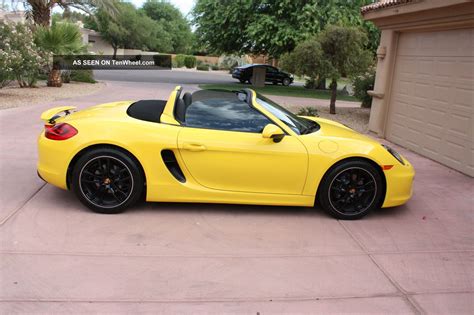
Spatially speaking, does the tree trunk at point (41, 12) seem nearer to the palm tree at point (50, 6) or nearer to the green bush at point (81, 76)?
the palm tree at point (50, 6)

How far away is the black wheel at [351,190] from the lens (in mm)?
4852

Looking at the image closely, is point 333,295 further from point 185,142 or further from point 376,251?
point 185,142

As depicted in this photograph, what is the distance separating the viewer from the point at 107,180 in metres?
4.62

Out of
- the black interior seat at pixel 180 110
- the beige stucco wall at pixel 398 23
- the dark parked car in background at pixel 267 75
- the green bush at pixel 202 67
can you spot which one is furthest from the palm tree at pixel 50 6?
the green bush at pixel 202 67

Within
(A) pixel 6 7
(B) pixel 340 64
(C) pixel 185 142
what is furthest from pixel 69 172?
(A) pixel 6 7

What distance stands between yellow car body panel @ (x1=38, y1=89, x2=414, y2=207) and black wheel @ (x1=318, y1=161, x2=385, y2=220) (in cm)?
9

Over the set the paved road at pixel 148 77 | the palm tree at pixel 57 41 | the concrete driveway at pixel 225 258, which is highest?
the palm tree at pixel 57 41

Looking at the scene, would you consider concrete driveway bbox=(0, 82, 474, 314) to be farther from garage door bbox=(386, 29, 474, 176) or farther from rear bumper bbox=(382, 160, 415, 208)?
garage door bbox=(386, 29, 474, 176)

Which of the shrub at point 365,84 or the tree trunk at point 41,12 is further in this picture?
the tree trunk at point 41,12

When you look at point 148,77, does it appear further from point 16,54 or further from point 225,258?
point 225,258

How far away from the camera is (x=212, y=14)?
2617cm

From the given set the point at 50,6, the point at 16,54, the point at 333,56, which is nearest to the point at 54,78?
the point at 50,6

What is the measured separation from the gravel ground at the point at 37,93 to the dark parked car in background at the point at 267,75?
44.4 feet

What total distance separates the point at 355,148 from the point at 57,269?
3102 mm
